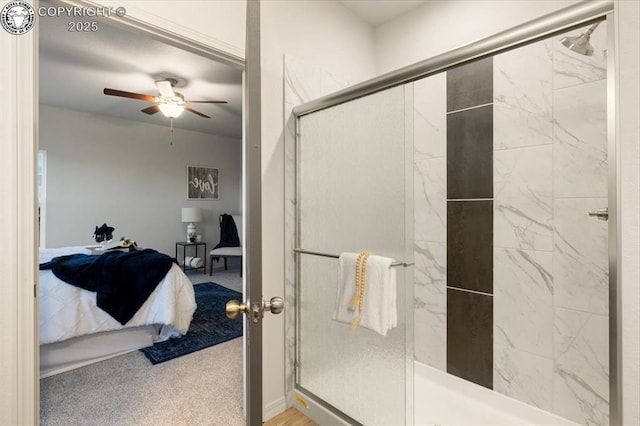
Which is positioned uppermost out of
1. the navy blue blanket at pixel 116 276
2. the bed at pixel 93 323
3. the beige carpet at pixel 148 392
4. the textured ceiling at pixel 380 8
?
the textured ceiling at pixel 380 8

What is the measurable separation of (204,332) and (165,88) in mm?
2451

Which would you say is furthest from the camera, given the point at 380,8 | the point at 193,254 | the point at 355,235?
the point at 193,254

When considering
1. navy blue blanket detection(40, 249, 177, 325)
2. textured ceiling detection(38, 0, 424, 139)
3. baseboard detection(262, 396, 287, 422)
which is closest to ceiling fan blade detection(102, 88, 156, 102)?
textured ceiling detection(38, 0, 424, 139)

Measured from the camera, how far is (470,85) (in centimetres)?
197

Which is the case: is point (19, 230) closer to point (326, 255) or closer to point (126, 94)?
point (326, 255)

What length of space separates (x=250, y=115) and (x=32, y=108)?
3.00ft

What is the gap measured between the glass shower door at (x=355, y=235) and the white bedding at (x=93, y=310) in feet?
4.74

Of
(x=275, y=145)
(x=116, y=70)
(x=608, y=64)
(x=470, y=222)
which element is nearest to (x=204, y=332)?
(x=275, y=145)

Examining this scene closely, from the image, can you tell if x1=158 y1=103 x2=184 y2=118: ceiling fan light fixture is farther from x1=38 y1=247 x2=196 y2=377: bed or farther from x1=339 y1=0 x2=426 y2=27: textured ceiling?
x1=339 y1=0 x2=426 y2=27: textured ceiling

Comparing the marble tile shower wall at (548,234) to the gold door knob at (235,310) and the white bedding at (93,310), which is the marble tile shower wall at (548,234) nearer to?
the gold door knob at (235,310)

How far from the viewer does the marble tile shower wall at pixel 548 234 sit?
60.9 inches

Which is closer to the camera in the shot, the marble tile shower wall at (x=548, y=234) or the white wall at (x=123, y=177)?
the marble tile shower wall at (x=548, y=234)

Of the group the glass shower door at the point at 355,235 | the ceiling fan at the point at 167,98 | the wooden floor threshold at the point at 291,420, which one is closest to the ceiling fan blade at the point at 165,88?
the ceiling fan at the point at 167,98

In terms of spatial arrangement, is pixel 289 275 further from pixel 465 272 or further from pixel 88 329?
pixel 88 329
